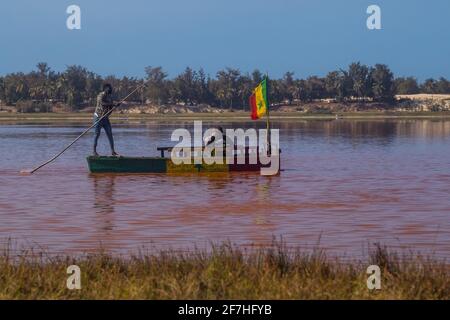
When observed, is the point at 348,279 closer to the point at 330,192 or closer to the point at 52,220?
the point at 52,220

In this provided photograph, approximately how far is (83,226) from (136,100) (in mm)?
110513

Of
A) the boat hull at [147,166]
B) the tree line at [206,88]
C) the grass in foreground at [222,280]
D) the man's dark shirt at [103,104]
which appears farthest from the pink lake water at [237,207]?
the tree line at [206,88]

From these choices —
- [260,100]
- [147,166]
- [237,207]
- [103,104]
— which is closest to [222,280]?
[237,207]

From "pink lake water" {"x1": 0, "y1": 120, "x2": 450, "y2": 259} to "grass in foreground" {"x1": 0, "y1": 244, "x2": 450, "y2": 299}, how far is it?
5.14ft

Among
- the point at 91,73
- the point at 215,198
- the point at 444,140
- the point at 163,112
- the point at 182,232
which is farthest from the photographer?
the point at 91,73

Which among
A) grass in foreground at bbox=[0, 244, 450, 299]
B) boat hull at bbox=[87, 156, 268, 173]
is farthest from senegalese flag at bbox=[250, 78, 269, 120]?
grass in foreground at bbox=[0, 244, 450, 299]

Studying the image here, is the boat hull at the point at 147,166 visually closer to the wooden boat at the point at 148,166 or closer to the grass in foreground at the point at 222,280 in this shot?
the wooden boat at the point at 148,166

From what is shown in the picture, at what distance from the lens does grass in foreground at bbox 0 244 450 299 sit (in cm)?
878

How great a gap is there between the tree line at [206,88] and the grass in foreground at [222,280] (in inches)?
4361

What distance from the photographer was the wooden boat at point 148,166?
1007 inches

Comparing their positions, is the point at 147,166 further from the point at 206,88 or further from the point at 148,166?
the point at 206,88

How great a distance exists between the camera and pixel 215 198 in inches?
816
